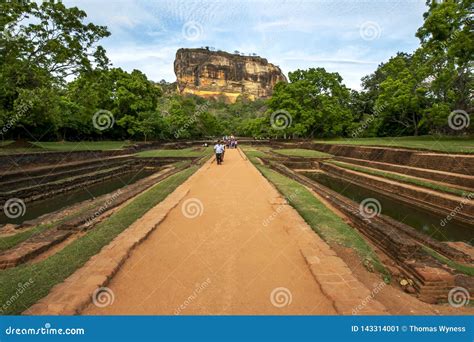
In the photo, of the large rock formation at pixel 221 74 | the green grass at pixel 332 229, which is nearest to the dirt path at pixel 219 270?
the green grass at pixel 332 229

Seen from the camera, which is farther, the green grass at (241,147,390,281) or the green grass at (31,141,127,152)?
the green grass at (31,141,127,152)

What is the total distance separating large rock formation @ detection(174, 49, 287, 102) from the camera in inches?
4692

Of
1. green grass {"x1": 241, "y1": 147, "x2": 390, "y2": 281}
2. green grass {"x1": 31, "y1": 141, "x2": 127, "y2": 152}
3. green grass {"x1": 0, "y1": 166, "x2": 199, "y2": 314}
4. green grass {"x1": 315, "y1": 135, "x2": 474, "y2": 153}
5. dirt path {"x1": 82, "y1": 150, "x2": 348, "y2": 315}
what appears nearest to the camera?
dirt path {"x1": 82, "y1": 150, "x2": 348, "y2": 315}

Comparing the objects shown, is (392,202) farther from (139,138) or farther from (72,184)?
(139,138)

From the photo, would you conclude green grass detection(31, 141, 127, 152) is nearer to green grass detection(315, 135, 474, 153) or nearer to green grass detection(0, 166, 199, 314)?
green grass detection(0, 166, 199, 314)

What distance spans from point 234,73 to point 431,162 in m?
123

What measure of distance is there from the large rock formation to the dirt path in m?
118

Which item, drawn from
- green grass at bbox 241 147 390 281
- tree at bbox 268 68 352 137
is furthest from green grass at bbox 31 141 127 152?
tree at bbox 268 68 352 137

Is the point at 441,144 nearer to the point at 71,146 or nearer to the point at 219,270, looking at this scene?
the point at 219,270

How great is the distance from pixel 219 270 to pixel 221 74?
129 metres

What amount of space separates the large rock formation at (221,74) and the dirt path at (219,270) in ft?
388

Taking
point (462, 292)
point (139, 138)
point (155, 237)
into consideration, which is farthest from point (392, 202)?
point (139, 138)

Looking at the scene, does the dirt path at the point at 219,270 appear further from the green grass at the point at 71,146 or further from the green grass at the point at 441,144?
the green grass at the point at 71,146

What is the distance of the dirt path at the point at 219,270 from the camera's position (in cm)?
281
